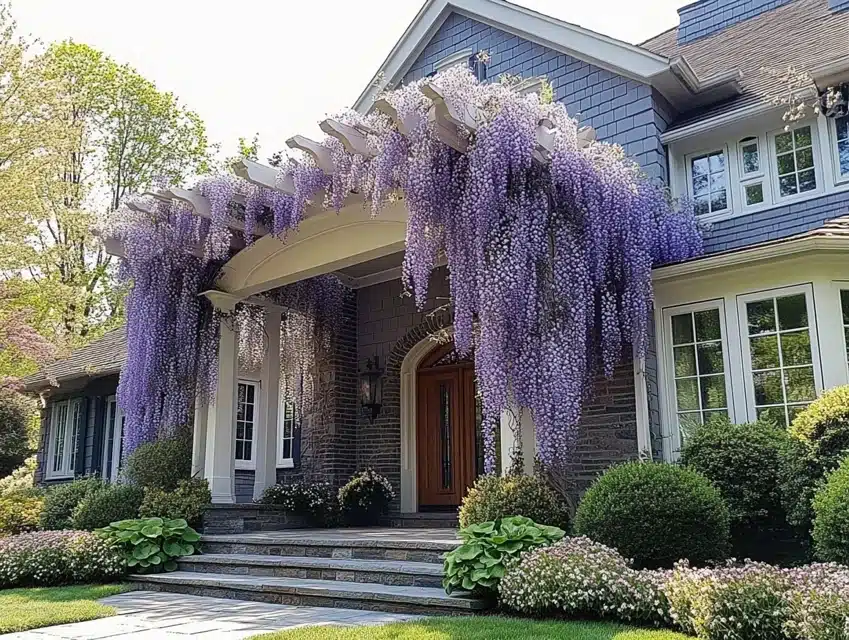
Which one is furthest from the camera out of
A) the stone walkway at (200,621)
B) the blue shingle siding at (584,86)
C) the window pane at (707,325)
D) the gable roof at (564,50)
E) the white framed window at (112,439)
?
the white framed window at (112,439)

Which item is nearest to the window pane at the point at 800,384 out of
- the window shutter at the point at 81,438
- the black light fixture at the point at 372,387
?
the black light fixture at the point at 372,387

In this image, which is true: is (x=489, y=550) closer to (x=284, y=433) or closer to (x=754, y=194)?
(x=754, y=194)

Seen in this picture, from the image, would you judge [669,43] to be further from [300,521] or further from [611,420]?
[300,521]

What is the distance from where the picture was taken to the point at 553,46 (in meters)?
9.82

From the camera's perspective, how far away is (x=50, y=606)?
594 cm

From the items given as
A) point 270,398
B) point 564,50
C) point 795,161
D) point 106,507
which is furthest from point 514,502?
point 564,50

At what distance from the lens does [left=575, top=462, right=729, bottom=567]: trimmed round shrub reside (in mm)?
5473

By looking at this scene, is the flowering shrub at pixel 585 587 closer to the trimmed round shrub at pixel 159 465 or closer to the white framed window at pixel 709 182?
the white framed window at pixel 709 182

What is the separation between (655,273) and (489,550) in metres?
3.13

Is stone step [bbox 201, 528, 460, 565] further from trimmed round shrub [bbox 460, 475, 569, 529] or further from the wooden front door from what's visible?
the wooden front door

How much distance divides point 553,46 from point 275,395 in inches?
225

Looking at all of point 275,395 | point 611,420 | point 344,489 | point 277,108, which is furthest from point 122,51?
point 611,420

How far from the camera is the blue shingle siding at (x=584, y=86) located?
8.80 meters

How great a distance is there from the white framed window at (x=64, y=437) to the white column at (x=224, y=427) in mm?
6064
